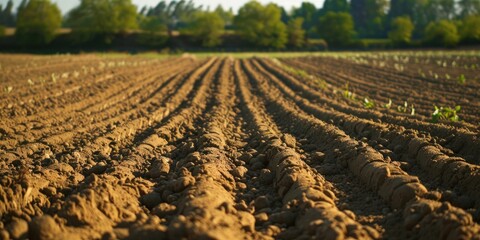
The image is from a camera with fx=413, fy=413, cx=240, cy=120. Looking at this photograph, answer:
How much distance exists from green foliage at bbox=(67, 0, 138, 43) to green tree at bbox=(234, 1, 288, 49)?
60.6 ft

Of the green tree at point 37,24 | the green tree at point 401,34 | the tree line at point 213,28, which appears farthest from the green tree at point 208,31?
the green tree at point 401,34

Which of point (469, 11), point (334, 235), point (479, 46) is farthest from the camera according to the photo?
point (469, 11)

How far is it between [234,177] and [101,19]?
67.0 m

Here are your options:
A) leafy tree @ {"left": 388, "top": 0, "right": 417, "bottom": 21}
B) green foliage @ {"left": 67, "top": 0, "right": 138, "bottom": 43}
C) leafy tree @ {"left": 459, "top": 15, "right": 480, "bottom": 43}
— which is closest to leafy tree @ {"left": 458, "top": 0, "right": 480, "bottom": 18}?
leafy tree @ {"left": 388, "top": 0, "right": 417, "bottom": 21}

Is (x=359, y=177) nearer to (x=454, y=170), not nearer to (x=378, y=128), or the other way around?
(x=454, y=170)

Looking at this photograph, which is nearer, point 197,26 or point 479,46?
point 479,46

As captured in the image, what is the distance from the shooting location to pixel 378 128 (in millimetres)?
6605

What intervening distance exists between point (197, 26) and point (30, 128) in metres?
61.0

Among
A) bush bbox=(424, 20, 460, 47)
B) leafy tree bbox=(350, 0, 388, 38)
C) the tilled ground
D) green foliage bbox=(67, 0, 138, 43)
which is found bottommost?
the tilled ground

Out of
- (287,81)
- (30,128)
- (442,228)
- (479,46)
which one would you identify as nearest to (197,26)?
(479,46)

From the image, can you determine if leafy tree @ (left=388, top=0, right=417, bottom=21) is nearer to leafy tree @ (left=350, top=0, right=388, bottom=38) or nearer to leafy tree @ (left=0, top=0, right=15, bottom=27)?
leafy tree @ (left=350, top=0, right=388, bottom=38)

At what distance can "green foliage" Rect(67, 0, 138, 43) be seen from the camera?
63.2 m

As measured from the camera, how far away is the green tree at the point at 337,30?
69125mm

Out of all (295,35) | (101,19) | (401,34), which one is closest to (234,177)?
(295,35)
